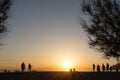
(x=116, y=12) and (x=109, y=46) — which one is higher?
(x=116, y=12)

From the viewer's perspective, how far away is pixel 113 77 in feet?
138

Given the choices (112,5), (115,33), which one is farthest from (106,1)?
(115,33)

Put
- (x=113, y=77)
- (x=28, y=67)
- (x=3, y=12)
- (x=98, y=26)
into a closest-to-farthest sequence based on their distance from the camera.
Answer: (x=3, y=12) < (x=98, y=26) < (x=113, y=77) < (x=28, y=67)

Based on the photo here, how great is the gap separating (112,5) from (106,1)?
2.48 ft

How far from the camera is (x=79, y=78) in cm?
4109

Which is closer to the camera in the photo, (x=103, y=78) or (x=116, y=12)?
(x=116, y=12)

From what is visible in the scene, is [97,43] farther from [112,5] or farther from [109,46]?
[112,5]

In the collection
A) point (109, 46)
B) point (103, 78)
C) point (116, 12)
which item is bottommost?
point (103, 78)

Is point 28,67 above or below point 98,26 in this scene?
below

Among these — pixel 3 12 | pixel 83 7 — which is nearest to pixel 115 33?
pixel 83 7

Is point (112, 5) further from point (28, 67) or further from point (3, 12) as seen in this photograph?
point (28, 67)

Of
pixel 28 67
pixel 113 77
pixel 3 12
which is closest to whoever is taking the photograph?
pixel 3 12

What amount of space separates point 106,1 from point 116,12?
161 centimetres

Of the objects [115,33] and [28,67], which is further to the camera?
[28,67]
